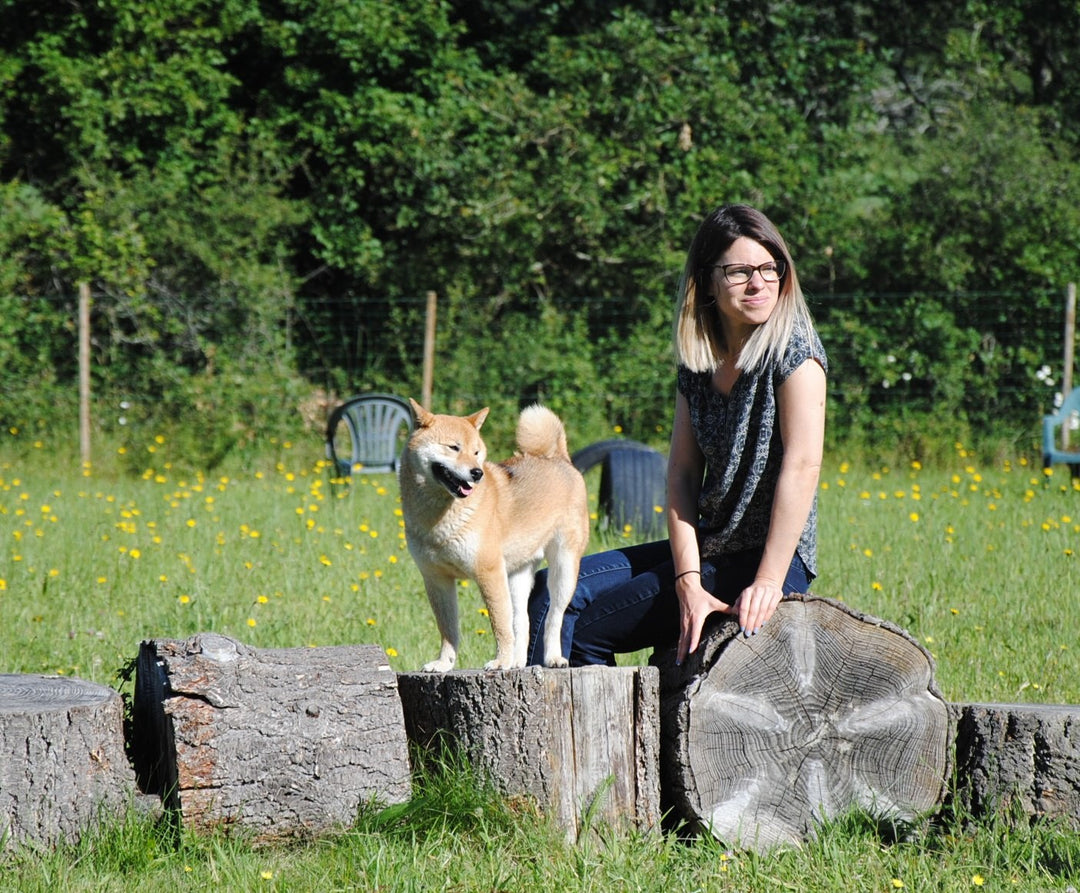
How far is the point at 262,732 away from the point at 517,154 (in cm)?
1177

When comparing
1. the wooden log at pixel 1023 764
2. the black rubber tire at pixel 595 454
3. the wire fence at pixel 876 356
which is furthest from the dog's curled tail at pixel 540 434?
the wire fence at pixel 876 356

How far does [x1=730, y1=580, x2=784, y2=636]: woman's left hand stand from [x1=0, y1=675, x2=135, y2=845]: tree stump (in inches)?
72.8

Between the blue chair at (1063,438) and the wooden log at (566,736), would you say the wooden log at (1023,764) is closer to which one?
the wooden log at (566,736)

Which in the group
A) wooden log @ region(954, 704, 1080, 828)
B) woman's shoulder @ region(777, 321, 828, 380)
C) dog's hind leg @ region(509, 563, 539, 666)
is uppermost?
woman's shoulder @ region(777, 321, 828, 380)

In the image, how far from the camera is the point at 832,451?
1290cm

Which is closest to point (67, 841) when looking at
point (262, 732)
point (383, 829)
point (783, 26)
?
point (262, 732)

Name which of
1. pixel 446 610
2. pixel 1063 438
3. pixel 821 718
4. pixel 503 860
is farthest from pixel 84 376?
pixel 821 718

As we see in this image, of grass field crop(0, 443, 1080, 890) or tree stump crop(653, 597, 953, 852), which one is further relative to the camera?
tree stump crop(653, 597, 953, 852)

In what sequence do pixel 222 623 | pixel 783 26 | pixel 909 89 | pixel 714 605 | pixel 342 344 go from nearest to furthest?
pixel 714 605 → pixel 222 623 → pixel 342 344 → pixel 783 26 → pixel 909 89

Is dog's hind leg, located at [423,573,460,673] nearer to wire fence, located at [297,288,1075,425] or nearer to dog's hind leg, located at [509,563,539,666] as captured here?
dog's hind leg, located at [509,563,539,666]

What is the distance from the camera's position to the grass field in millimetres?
3408

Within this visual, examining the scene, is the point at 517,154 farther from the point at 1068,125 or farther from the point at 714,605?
the point at 714,605

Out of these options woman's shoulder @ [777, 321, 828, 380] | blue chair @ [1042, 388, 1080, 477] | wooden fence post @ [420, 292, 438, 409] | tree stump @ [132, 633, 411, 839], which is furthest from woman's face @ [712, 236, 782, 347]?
wooden fence post @ [420, 292, 438, 409]

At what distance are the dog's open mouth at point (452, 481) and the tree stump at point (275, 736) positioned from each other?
77 cm
